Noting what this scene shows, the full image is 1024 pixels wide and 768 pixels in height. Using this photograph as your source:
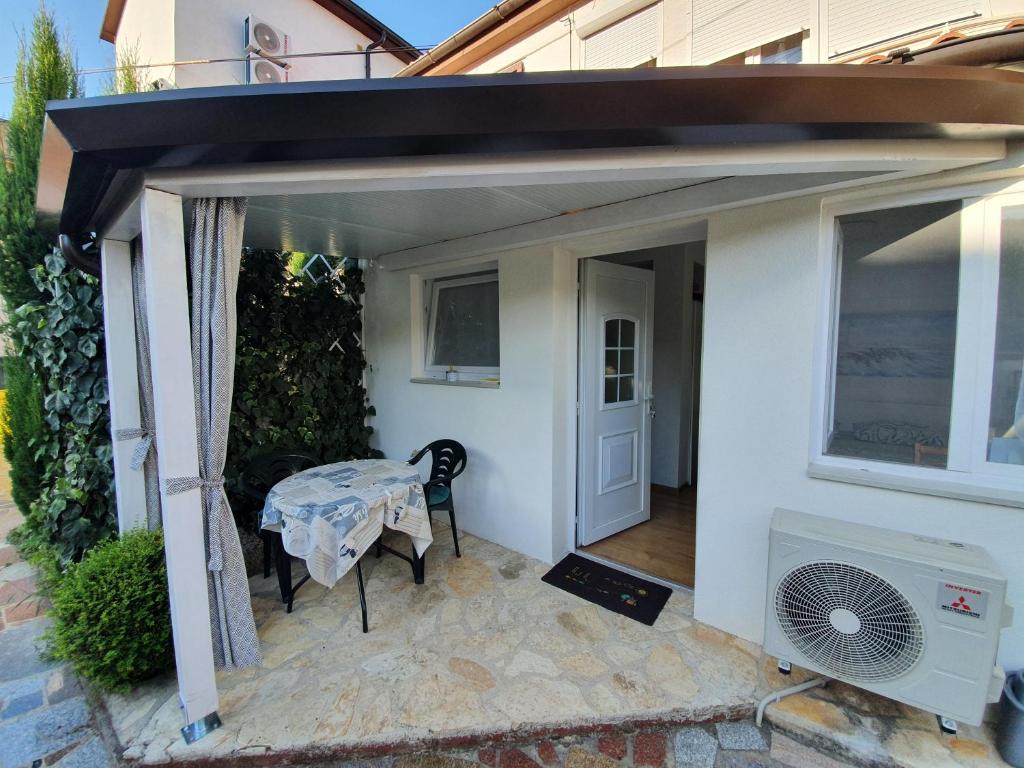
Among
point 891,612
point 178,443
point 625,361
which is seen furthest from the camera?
point 625,361

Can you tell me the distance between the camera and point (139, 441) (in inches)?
104

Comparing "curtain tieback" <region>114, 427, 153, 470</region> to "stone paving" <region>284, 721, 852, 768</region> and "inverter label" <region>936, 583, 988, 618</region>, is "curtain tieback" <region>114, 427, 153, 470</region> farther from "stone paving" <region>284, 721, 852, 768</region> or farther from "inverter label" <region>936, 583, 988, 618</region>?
"inverter label" <region>936, 583, 988, 618</region>

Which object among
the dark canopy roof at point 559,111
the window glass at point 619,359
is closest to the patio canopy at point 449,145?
the dark canopy roof at point 559,111

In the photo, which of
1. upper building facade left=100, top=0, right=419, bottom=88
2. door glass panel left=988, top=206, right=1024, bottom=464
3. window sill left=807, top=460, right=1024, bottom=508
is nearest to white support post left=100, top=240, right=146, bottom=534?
upper building facade left=100, top=0, right=419, bottom=88

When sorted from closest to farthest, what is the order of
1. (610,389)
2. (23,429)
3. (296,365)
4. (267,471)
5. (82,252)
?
(82,252) → (267,471) → (23,429) → (610,389) → (296,365)

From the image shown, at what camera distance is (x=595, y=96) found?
1333 millimetres

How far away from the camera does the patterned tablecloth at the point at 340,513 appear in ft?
7.49

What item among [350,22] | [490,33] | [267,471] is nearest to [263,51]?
[350,22]

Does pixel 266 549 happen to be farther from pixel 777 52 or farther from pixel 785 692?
pixel 777 52

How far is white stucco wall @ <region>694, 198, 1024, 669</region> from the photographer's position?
2.05 m

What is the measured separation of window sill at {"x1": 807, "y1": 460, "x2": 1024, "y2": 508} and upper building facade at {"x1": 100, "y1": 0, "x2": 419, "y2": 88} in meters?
4.90

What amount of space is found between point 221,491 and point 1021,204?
143 inches

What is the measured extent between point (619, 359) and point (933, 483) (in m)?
2.04

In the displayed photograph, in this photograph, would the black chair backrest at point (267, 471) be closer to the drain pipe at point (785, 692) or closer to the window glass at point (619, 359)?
the window glass at point (619, 359)
